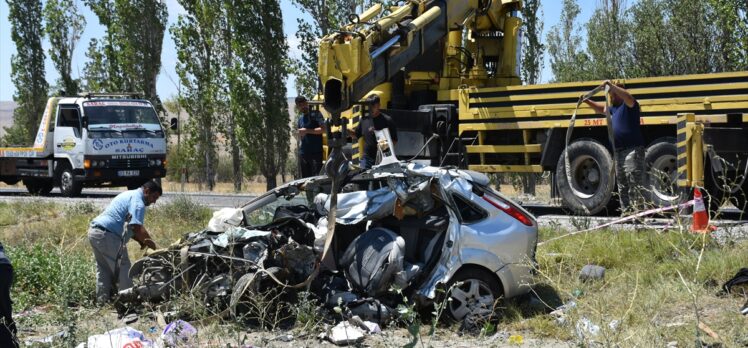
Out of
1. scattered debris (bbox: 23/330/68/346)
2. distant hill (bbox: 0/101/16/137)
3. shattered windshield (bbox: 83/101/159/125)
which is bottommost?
scattered debris (bbox: 23/330/68/346)

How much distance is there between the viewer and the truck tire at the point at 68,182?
78.5ft

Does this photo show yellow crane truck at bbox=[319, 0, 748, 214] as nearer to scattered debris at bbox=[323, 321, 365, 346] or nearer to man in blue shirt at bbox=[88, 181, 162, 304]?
man in blue shirt at bbox=[88, 181, 162, 304]

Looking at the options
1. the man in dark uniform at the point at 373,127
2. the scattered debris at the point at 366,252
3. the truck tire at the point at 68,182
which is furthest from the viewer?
the truck tire at the point at 68,182

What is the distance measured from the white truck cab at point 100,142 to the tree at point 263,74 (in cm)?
678

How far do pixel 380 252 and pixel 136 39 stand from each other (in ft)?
103

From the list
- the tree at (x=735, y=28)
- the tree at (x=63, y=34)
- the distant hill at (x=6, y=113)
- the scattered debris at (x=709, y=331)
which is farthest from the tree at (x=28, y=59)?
the distant hill at (x=6, y=113)

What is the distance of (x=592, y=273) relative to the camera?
9.18 m

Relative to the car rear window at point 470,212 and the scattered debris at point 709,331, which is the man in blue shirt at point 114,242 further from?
the scattered debris at point 709,331

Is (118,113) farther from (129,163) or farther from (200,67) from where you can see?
(200,67)

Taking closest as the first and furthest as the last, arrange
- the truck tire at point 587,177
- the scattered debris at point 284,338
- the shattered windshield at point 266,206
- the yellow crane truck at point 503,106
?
the scattered debris at point 284,338 < the shattered windshield at point 266,206 < the yellow crane truck at point 503,106 < the truck tire at point 587,177

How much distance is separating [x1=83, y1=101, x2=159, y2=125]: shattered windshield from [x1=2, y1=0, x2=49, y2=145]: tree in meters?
22.0

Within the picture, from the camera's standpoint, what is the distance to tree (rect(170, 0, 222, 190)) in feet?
116

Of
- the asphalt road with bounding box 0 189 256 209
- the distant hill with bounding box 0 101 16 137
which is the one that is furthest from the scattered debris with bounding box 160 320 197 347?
the distant hill with bounding box 0 101 16 137

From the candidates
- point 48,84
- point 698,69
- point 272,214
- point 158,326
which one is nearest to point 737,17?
point 698,69
